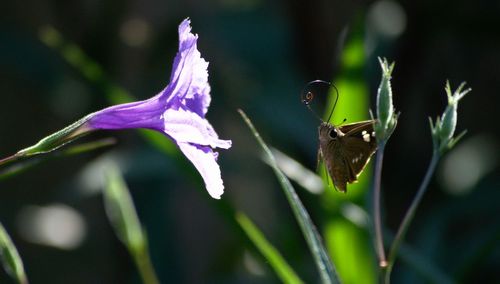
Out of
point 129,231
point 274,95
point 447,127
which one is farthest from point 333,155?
point 274,95

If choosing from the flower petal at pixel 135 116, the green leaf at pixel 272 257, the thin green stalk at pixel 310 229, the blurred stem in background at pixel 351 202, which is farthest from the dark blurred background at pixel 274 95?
the flower petal at pixel 135 116

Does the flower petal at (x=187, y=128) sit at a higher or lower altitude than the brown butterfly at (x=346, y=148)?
higher

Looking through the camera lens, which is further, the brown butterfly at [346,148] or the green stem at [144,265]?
the green stem at [144,265]

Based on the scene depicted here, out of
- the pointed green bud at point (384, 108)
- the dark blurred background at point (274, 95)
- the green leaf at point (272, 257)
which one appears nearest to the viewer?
the pointed green bud at point (384, 108)

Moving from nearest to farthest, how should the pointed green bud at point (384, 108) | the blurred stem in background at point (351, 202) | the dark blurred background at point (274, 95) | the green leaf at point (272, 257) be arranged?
the pointed green bud at point (384, 108), the green leaf at point (272, 257), the blurred stem in background at point (351, 202), the dark blurred background at point (274, 95)

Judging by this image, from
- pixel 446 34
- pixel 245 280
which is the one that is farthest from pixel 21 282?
pixel 446 34

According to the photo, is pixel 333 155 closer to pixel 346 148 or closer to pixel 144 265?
pixel 346 148

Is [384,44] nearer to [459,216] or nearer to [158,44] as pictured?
[459,216]

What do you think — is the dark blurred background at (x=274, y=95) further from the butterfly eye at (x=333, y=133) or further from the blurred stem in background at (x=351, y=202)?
the butterfly eye at (x=333, y=133)
